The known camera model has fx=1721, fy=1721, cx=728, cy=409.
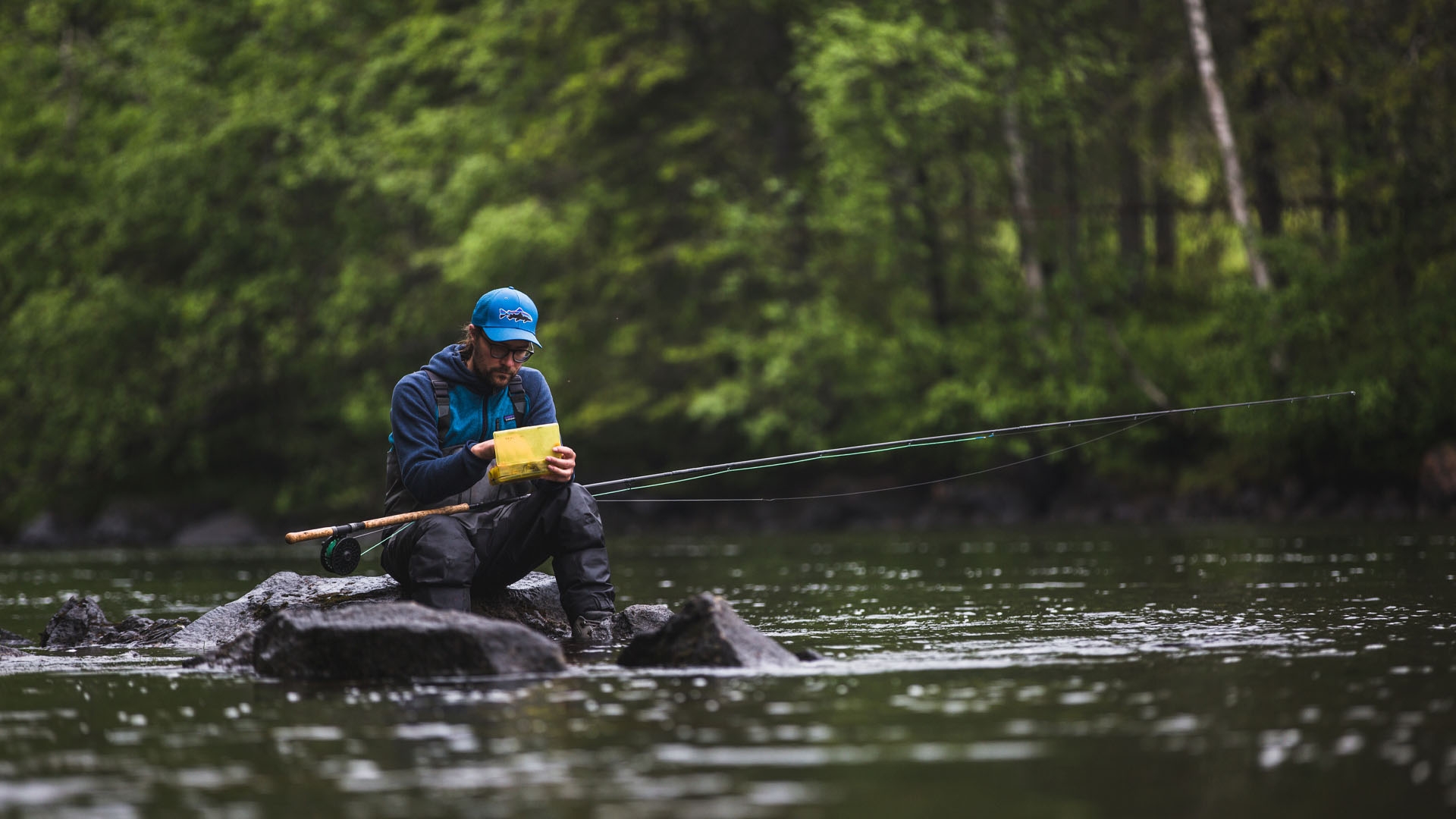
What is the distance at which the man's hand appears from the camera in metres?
7.46

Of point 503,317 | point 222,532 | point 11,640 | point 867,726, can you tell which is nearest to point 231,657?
point 503,317

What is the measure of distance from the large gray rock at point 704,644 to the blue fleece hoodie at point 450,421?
1.30 metres

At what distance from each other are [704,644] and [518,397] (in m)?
1.78

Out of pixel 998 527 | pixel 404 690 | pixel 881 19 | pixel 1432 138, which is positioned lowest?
pixel 998 527

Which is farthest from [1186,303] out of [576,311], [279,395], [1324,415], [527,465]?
[527,465]

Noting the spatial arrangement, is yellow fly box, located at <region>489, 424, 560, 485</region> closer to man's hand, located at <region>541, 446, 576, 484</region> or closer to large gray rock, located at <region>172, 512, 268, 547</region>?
man's hand, located at <region>541, 446, 576, 484</region>

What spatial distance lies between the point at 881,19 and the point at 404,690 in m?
19.9

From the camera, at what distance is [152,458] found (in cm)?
2856

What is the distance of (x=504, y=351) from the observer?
7.61 m

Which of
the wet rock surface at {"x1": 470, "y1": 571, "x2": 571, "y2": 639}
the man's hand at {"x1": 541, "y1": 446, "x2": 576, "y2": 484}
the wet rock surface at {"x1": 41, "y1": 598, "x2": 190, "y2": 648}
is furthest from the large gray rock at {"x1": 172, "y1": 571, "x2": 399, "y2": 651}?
the man's hand at {"x1": 541, "y1": 446, "x2": 576, "y2": 484}

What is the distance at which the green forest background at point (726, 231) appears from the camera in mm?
20531

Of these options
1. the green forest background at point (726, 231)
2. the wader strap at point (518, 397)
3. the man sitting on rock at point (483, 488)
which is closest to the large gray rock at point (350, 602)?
the man sitting on rock at point (483, 488)

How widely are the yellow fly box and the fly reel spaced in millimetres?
831

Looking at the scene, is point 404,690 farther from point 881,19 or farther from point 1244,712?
point 881,19
